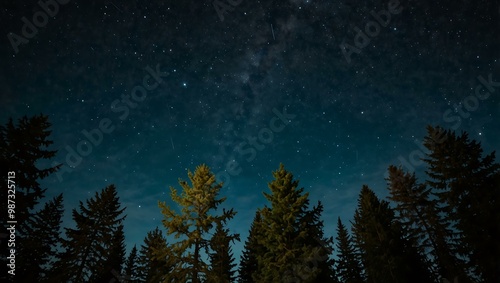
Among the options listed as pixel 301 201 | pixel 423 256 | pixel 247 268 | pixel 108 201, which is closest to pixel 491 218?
pixel 423 256

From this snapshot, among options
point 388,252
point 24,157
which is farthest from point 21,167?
point 388,252

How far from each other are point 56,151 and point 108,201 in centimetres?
924

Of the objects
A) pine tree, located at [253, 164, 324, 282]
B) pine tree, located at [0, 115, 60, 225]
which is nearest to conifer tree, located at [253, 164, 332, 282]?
pine tree, located at [253, 164, 324, 282]

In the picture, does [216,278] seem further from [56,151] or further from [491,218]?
[491,218]

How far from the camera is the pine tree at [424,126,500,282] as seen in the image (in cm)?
1554

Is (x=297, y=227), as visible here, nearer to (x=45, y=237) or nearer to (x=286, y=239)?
(x=286, y=239)

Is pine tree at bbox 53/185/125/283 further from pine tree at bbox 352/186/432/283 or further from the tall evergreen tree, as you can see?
pine tree at bbox 352/186/432/283

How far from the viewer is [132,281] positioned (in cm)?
3862

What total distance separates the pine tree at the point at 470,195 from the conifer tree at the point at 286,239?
31.8ft

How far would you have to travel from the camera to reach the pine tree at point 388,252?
20.1m

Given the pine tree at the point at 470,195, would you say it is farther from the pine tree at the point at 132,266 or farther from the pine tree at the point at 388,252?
the pine tree at the point at 132,266

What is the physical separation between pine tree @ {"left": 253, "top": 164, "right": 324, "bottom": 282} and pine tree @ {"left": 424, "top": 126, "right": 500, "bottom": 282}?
9.59m

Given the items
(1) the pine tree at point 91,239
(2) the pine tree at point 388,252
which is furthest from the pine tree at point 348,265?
(1) the pine tree at point 91,239

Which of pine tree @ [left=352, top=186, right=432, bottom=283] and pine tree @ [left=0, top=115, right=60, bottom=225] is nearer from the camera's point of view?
pine tree @ [left=0, top=115, right=60, bottom=225]
